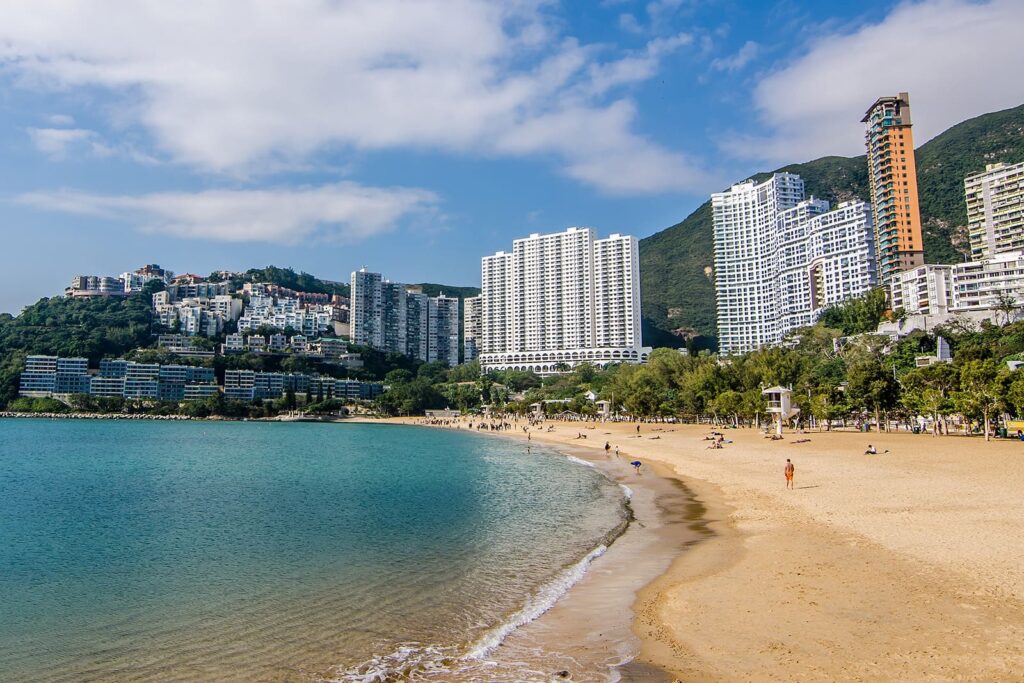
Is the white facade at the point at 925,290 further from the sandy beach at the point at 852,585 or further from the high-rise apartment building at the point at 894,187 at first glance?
the sandy beach at the point at 852,585

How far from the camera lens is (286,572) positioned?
16531 millimetres

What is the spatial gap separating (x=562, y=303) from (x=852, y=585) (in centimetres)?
16236

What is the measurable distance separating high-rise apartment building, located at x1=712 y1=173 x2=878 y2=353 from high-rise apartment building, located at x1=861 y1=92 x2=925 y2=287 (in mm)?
7347

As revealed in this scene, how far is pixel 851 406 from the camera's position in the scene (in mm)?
54125

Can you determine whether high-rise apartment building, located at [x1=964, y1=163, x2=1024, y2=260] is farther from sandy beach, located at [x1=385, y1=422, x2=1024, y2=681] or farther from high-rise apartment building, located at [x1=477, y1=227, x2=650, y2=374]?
sandy beach, located at [x1=385, y1=422, x2=1024, y2=681]

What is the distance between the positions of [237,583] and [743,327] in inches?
6593

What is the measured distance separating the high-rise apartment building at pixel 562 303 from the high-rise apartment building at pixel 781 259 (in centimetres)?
2660

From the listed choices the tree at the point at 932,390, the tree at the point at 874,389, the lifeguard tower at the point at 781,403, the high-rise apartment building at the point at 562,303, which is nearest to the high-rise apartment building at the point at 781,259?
the high-rise apartment building at the point at 562,303

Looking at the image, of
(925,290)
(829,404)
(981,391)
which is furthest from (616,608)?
(925,290)

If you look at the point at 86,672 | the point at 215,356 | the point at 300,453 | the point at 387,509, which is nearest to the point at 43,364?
the point at 215,356

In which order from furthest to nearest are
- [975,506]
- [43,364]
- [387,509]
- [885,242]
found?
[43,364] → [885,242] → [387,509] → [975,506]

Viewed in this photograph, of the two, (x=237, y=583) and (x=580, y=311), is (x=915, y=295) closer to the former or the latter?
(x=580, y=311)

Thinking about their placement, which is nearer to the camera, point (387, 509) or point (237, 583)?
point (237, 583)

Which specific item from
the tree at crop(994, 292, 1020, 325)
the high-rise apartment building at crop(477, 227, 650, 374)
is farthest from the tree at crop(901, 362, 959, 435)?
the high-rise apartment building at crop(477, 227, 650, 374)
